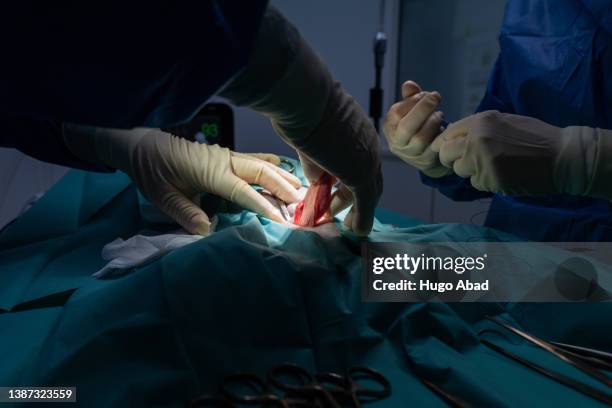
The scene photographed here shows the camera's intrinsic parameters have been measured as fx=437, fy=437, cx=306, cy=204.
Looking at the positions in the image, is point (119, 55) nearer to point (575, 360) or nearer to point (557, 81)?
point (575, 360)

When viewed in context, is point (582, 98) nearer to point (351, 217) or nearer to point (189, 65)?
point (351, 217)

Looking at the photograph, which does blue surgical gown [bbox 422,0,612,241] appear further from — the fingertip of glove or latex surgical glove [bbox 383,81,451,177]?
the fingertip of glove

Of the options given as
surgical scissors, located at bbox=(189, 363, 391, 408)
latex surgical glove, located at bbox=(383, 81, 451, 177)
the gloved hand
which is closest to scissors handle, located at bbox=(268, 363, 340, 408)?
surgical scissors, located at bbox=(189, 363, 391, 408)

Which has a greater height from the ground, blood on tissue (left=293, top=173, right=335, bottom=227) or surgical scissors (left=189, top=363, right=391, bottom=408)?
blood on tissue (left=293, top=173, right=335, bottom=227)

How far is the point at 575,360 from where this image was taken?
747 mm

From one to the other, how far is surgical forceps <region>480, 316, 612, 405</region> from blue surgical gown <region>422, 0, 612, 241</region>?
2.03 ft

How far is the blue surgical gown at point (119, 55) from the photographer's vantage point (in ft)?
1.64

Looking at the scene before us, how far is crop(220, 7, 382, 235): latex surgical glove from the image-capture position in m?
0.71

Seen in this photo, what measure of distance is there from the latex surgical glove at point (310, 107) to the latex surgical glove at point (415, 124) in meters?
0.14

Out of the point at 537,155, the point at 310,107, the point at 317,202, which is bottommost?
the point at 317,202

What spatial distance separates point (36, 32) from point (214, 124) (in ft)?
5.97

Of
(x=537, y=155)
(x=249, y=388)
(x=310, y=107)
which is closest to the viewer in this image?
(x=249, y=388)

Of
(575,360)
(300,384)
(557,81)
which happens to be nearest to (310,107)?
(300,384)

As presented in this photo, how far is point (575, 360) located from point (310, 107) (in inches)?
25.3
